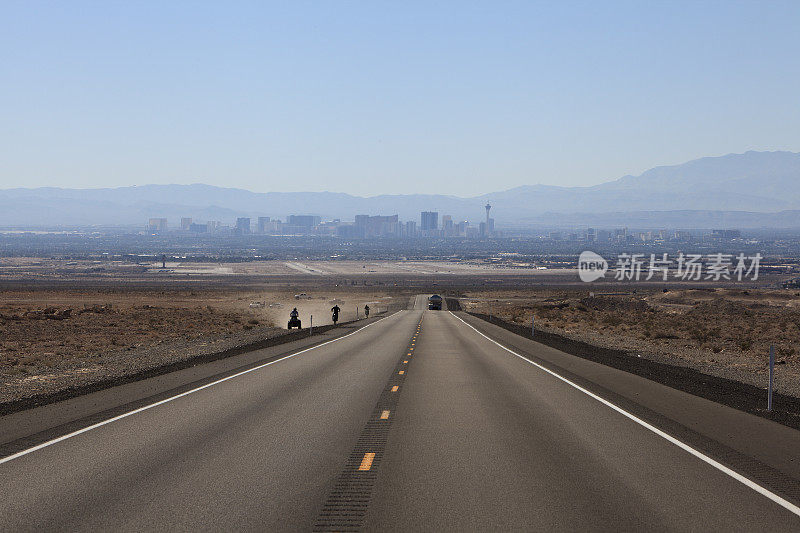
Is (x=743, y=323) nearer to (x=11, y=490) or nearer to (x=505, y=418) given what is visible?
(x=505, y=418)

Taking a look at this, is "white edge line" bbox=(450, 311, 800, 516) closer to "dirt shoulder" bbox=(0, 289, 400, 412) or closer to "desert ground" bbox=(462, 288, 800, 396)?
"desert ground" bbox=(462, 288, 800, 396)

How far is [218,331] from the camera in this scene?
45.9 m

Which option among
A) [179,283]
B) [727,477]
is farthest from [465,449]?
[179,283]

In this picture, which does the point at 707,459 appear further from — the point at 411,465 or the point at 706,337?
the point at 706,337

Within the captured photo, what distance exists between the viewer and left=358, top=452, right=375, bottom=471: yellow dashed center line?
9672mm

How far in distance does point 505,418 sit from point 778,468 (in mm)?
4855

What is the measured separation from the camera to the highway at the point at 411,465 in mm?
7562

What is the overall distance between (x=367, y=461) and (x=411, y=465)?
61cm

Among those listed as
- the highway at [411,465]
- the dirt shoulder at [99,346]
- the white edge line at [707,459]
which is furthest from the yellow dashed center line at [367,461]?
the dirt shoulder at [99,346]

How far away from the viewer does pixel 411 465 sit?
980 centimetres

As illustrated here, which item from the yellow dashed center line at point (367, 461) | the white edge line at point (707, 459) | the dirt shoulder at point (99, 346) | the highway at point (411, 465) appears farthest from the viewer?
the dirt shoulder at point (99, 346)

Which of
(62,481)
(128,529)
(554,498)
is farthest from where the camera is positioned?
(62,481)

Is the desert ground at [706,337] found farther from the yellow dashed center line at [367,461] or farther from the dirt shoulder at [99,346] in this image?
the dirt shoulder at [99,346]

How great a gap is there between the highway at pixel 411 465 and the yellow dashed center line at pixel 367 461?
4 centimetres
